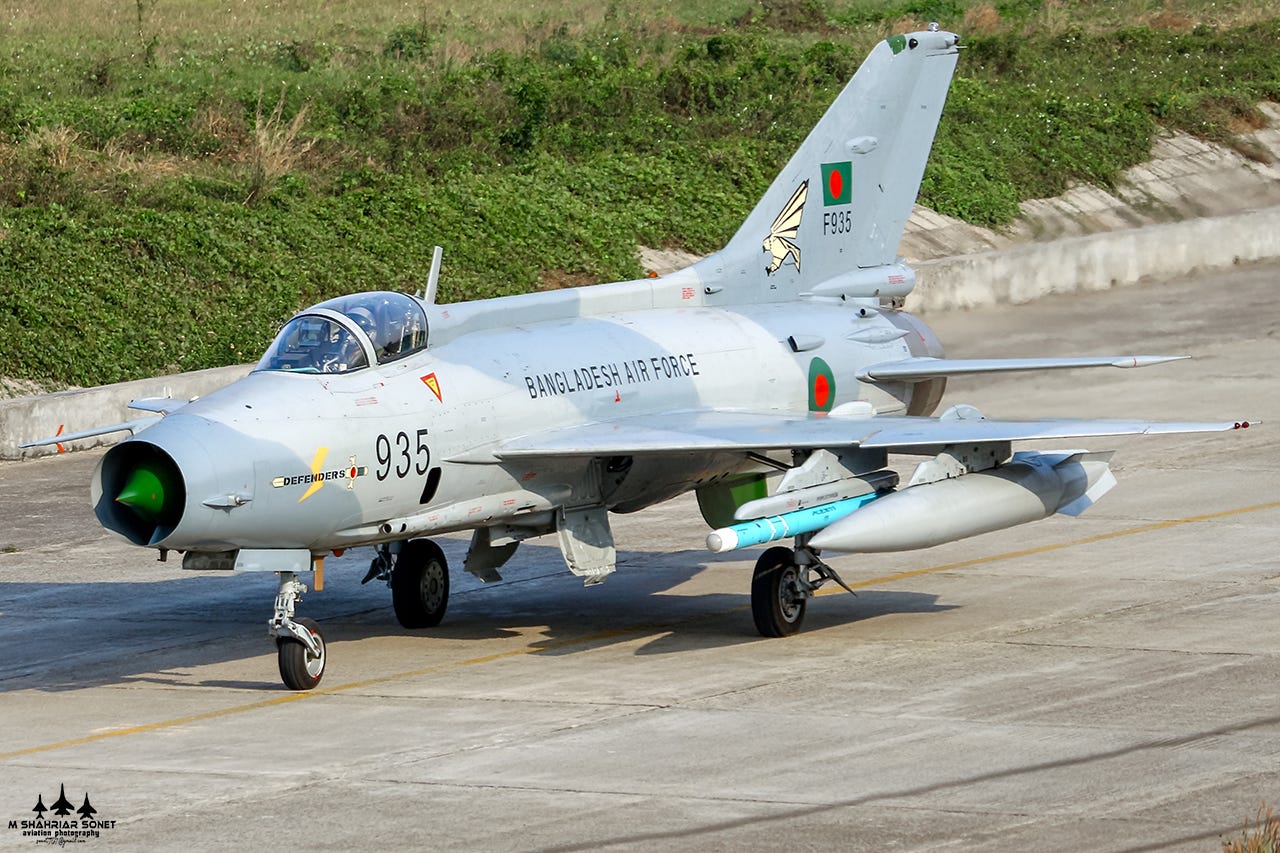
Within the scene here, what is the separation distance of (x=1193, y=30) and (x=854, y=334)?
3573 centimetres

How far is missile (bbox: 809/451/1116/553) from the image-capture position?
15094mm

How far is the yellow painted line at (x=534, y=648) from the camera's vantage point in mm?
13523

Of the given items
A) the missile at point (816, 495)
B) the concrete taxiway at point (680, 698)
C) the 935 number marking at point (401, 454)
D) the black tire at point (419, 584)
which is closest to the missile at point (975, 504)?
the missile at point (816, 495)

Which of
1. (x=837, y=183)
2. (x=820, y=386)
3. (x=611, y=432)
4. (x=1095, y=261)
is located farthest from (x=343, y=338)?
(x=1095, y=261)

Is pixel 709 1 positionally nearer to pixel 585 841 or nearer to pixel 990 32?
pixel 990 32

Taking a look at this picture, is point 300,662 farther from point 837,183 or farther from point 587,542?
point 837,183

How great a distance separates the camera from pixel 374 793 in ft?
38.8

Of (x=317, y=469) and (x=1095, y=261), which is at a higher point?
(x=1095, y=261)

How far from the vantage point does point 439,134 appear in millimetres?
36156

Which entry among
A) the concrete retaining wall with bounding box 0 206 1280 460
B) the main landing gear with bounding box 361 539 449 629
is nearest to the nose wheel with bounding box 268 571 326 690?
the main landing gear with bounding box 361 539 449 629

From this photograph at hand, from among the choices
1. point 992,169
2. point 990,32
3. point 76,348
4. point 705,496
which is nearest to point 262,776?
point 705,496

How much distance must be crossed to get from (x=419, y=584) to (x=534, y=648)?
4.60 feet

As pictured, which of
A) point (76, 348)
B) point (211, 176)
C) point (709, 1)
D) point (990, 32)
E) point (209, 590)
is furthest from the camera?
point (709, 1)

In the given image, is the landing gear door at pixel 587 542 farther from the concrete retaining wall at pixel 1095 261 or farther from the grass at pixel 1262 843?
the concrete retaining wall at pixel 1095 261
